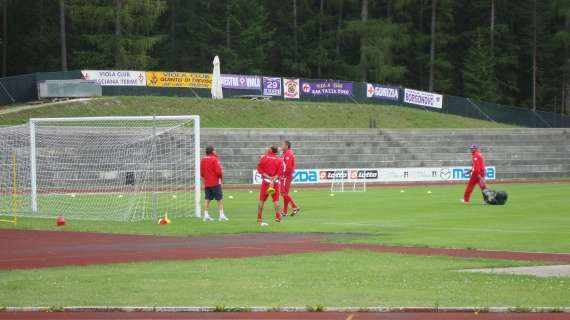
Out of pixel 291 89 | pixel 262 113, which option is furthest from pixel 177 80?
pixel 291 89

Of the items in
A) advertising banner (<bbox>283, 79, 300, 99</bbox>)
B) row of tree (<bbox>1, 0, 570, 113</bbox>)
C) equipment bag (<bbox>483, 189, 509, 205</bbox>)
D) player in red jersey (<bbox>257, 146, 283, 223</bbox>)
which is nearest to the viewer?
player in red jersey (<bbox>257, 146, 283, 223</bbox>)

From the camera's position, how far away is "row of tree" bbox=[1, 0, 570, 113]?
71.9 meters

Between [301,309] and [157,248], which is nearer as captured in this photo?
[301,309]

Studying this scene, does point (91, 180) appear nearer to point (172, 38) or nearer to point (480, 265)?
point (480, 265)

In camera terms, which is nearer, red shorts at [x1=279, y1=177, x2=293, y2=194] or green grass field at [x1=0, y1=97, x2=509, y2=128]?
red shorts at [x1=279, y1=177, x2=293, y2=194]

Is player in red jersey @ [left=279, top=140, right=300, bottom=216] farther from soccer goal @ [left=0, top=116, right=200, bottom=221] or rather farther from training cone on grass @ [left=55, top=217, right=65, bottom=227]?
training cone on grass @ [left=55, top=217, right=65, bottom=227]

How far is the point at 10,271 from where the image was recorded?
15695 mm

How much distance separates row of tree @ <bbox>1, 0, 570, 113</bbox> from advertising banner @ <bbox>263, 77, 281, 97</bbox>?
43.3 ft

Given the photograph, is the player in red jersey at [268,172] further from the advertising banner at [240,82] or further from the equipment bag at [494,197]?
the advertising banner at [240,82]

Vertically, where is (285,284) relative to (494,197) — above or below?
below

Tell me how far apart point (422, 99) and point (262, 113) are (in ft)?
44.2

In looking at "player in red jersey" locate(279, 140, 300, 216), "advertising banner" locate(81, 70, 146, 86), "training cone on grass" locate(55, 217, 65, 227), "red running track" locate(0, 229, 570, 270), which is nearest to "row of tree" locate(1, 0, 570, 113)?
"advertising banner" locate(81, 70, 146, 86)

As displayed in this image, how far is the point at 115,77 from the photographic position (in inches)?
2105

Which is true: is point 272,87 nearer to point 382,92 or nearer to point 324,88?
point 324,88
